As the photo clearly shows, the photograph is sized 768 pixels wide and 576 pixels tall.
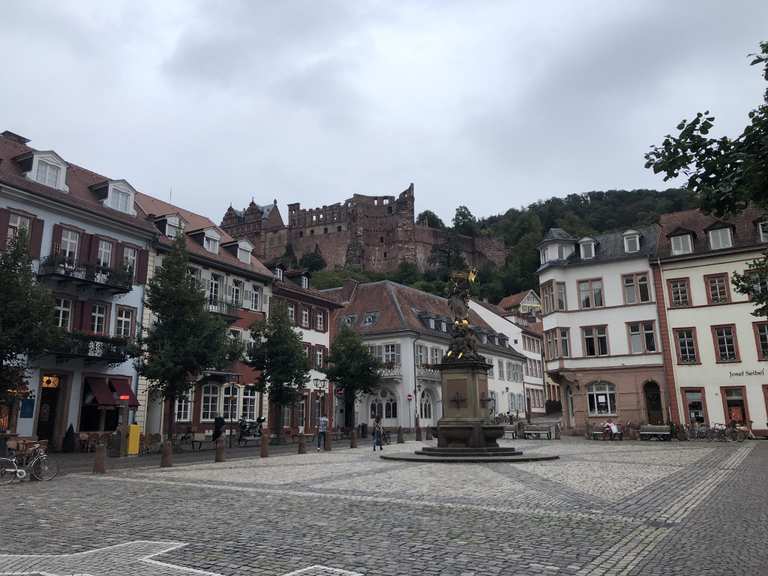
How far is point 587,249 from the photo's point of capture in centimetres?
4119

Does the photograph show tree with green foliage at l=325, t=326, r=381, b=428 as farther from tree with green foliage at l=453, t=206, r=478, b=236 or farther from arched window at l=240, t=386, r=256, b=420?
tree with green foliage at l=453, t=206, r=478, b=236

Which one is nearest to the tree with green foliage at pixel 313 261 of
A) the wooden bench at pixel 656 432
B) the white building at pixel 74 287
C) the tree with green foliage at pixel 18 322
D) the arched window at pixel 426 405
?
the arched window at pixel 426 405

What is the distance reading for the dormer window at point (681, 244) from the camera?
124 feet

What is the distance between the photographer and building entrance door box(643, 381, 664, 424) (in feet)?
123

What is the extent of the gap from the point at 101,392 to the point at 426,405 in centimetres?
2774

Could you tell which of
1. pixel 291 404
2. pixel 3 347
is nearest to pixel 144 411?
pixel 291 404

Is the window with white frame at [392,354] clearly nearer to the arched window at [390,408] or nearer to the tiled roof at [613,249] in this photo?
the arched window at [390,408]

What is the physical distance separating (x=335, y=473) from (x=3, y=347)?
11.1 metres

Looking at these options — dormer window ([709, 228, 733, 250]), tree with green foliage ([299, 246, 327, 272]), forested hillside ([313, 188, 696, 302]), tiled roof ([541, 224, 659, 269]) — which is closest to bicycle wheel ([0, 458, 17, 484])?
tiled roof ([541, 224, 659, 269])

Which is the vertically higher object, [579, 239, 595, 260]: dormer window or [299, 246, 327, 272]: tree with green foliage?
[299, 246, 327, 272]: tree with green foliage

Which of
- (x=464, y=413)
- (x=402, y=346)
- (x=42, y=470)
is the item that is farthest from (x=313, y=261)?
(x=42, y=470)

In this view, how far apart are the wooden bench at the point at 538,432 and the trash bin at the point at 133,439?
22.5 m

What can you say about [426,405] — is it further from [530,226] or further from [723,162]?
[530,226]

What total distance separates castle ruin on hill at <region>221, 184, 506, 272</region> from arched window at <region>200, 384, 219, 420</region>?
92.0 meters
